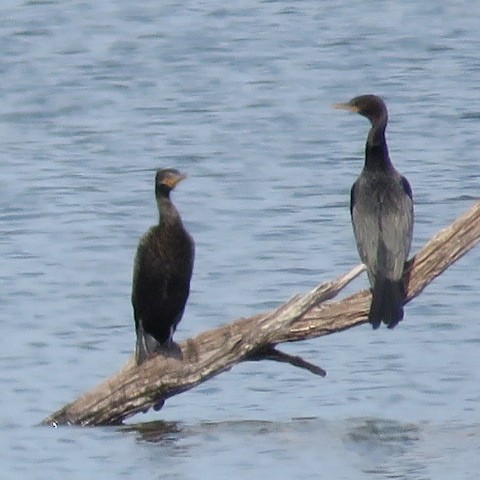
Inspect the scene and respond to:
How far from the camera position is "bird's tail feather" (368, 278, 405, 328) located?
27.9 feet

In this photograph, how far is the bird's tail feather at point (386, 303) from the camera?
8516 mm

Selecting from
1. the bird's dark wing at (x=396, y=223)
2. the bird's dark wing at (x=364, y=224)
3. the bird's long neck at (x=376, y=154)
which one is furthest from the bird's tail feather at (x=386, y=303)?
the bird's long neck at (x=376, y=154)

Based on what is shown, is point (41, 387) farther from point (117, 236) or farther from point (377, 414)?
point (117, 236)

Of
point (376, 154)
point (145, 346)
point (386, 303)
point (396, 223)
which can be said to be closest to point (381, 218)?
point (396, 223)

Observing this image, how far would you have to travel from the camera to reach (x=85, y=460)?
29.5ft

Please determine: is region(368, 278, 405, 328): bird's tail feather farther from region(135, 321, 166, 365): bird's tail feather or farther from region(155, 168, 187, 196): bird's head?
region(155, 168, 187, 196): bird's head

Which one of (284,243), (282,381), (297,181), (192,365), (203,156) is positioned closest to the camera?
(192,365)

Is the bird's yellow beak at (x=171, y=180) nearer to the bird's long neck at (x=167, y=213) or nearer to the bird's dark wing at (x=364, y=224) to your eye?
the bird's long neck at (x=167, y=213)

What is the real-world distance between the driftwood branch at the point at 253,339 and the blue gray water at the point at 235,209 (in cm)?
21

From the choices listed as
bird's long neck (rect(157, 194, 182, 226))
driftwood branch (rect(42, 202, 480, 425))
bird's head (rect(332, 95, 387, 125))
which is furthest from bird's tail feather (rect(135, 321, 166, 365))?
bird's head (rect(332, 95, 387, 125))

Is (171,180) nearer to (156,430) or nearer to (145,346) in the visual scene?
(145,346)

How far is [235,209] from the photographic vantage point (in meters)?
14.9

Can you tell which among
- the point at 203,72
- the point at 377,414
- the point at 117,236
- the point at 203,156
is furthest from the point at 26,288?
the point at 203,72

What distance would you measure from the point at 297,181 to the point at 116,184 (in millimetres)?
Answer: 1490
